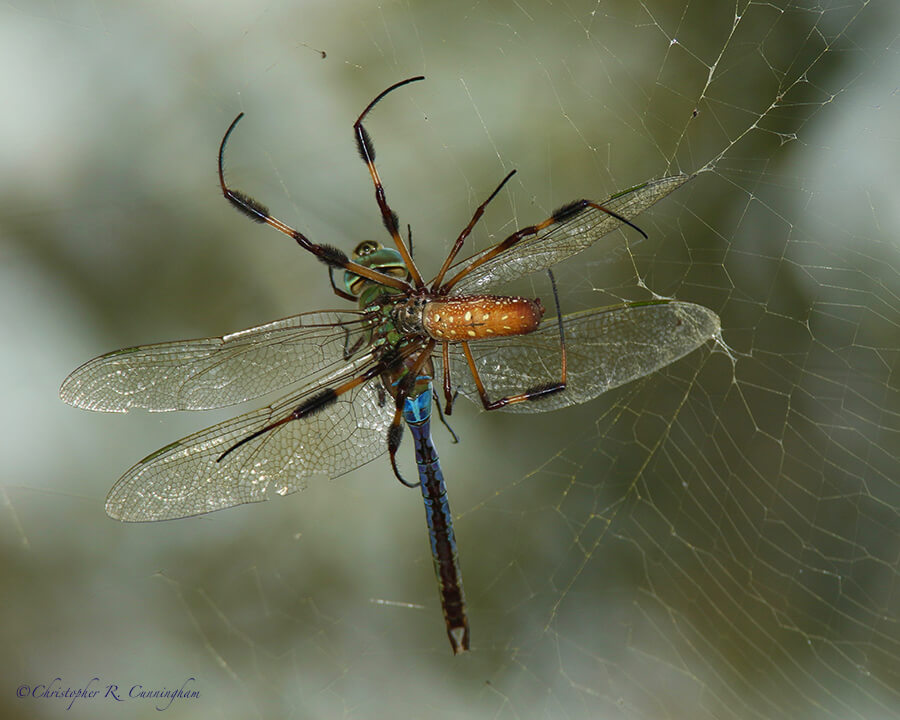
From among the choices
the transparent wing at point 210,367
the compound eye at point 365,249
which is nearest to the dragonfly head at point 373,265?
the compound eye at point 365,249

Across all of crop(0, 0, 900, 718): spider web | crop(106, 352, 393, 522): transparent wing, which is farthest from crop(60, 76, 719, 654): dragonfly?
crop(0, 0, 900, 718): spider web

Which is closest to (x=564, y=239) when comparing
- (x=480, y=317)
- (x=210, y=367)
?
(x=480, y=317)

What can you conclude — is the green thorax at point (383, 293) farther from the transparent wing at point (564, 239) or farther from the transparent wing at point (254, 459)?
the transparent wing at point (564, 239)

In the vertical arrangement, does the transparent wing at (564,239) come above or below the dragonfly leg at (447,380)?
above

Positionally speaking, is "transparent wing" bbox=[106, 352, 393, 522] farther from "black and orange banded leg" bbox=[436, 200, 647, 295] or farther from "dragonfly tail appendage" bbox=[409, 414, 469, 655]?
"black and orange banded leg" bbox=[436, 200, 647, 295]

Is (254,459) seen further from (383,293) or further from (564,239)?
(564,239)

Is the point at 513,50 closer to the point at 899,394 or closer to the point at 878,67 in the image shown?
the point at 878,67
